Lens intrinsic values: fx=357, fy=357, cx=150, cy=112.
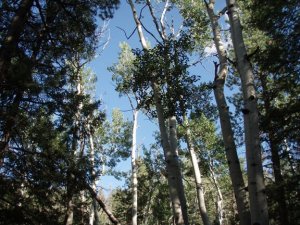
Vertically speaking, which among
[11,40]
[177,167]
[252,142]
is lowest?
[252,142]

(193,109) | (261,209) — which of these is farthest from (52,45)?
(261,209)

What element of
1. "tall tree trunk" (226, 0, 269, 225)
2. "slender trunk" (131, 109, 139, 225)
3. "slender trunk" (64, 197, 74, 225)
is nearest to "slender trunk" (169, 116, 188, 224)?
"slender trunk" (64, 197, 74, 225)

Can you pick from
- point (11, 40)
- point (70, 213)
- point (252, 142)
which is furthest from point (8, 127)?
point (252, 142)

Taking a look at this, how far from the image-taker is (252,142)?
5.01 m

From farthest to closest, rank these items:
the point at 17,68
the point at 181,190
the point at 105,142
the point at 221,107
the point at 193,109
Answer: the point at 105,142 < the point at 193,109 < the point at 181,190 < the point at 17,68 < the point at 221,107

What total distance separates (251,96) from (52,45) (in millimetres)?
6494

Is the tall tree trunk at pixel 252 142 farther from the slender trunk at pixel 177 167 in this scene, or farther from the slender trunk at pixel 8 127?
the slender trunk at pixel 8 127

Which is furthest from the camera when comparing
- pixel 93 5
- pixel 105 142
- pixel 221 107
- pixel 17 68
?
pixel 105 142

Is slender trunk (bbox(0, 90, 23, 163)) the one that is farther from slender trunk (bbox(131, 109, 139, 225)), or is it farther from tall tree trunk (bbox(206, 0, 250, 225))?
slender trunk (bbox(131, 109, 139, 225))

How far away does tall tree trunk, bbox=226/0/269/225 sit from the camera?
4.55 metres

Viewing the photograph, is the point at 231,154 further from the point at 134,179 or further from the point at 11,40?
the point at 134,179

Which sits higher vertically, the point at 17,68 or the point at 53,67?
the point at 53,67

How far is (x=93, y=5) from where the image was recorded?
10.4 meters

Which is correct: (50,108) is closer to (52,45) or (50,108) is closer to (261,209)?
(52,45)
